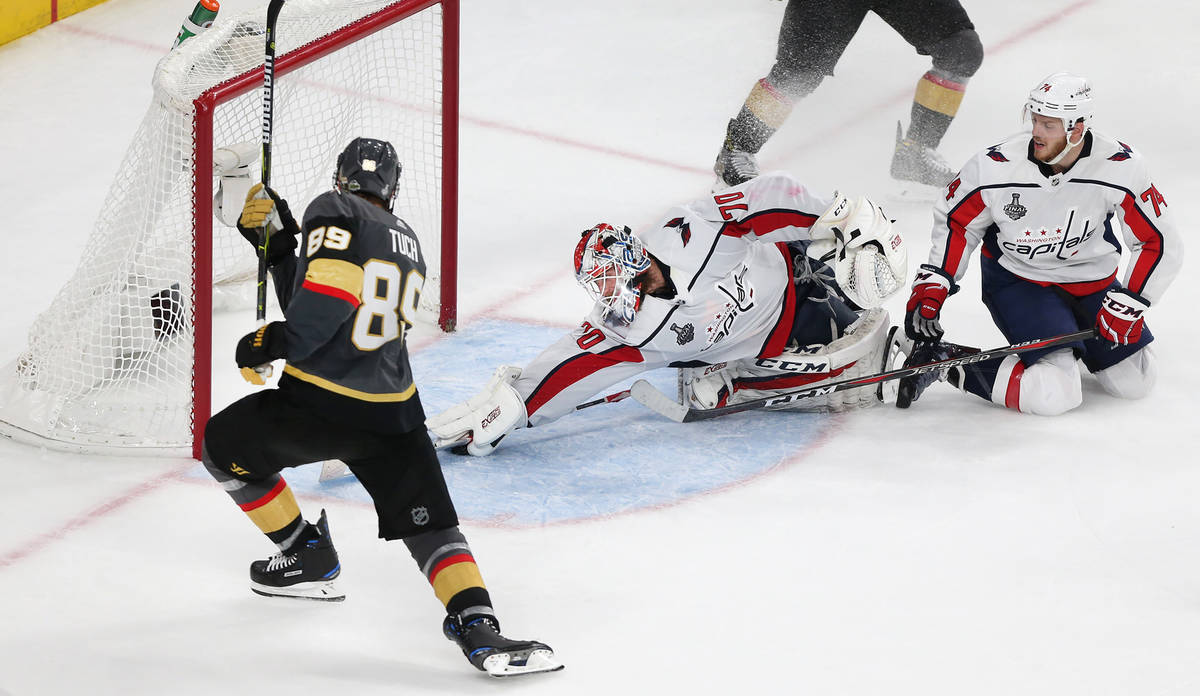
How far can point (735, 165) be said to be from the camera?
5.65 m

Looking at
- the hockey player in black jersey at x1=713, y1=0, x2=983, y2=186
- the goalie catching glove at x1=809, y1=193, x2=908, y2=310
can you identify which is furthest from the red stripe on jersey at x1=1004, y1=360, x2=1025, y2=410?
the hockey player in black jersey at x1=713, y1=0, x2=983, y2=186

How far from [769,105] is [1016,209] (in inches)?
59.2

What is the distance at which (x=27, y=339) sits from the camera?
459cm

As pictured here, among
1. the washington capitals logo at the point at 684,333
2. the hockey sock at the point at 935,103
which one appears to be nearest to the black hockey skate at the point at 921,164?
the hockey sock at the point at 935,103

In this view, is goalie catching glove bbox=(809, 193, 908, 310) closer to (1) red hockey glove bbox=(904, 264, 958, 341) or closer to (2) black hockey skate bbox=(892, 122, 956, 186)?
(1) red hockey glove bbox=(904, 264, 958, 341)

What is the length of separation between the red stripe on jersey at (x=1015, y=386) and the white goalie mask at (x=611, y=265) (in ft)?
3.37

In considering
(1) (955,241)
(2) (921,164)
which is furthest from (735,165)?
(1) (955,241)

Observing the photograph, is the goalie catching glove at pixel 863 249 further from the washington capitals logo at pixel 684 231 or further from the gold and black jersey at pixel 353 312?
the gold and black jersey at pixel 353 312

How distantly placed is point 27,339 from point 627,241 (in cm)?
177

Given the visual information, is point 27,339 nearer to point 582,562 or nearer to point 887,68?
point 582,562

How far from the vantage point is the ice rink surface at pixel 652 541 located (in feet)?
10.8

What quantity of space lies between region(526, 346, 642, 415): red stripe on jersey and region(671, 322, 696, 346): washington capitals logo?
0.11 m

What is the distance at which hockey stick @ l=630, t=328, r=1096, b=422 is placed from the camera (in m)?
4.20

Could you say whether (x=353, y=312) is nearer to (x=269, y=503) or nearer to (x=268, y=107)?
(x=269, y=503)
